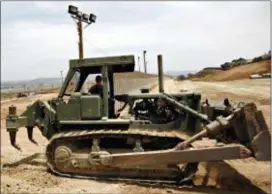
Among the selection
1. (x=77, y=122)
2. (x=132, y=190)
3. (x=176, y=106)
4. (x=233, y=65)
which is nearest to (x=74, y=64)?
(x=77, y=122)

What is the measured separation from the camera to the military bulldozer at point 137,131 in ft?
25.4

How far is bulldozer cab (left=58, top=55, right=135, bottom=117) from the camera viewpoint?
350 inches

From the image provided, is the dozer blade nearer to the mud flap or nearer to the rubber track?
the mud flap

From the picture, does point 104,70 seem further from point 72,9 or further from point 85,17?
point 85,17

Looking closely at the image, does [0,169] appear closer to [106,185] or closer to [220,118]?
[106,185]

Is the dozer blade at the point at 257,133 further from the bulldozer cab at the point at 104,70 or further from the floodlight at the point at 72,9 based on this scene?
the floodlight at the point at 72,9

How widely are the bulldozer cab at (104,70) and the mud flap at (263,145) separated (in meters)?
2.85

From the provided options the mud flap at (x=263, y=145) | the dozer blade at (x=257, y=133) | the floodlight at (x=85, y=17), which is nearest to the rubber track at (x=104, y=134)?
the dozer blade at (x=257, y=133)

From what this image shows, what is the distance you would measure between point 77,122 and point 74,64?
1.18 metres

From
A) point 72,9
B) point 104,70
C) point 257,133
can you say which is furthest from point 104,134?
point 72,9

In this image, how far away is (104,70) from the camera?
8.98 meters

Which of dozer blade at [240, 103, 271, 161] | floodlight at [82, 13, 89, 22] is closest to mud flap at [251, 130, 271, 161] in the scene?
dozer blade at [240, 103, 271, 161]

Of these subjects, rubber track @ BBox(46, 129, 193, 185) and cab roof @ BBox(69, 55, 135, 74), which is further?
cab roof @ BBox(69, 55, 135, 74)

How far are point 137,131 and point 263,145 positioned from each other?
2276 mm
